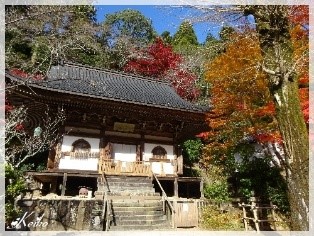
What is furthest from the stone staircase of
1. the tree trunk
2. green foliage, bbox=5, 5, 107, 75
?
the tree trunk

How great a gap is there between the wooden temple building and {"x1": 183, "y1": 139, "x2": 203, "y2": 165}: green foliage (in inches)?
225

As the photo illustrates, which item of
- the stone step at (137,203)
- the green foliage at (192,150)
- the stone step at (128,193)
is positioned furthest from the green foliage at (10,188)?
the green foliage at (192,150)

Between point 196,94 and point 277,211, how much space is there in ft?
53.9

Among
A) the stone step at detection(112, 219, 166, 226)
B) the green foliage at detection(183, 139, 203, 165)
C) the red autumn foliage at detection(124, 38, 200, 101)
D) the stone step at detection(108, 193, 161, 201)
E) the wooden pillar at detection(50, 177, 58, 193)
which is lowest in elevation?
the stone step at detection(112, 219, 166, 226)

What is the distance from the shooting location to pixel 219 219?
12477 millimetres

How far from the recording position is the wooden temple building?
44.8 feet

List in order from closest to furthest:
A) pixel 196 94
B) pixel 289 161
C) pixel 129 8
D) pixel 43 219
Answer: pixel 289 161 → pixel 43 219 → pixel 196 94 → pixel 129 8

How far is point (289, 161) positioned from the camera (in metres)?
4.67

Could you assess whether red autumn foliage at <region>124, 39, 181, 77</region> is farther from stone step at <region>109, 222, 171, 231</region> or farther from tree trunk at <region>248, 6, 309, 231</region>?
tree trunk at <region>248, 6, 309, 231</region>

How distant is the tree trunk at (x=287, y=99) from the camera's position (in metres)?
4.54

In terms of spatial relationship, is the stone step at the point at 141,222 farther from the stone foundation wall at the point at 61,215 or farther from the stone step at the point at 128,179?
the stone step at the point at 128,179

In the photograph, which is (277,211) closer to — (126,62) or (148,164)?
(148,164)

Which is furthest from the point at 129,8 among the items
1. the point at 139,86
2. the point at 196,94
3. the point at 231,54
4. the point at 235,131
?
the point at 235,131

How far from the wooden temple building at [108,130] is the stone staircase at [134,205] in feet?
2.26
